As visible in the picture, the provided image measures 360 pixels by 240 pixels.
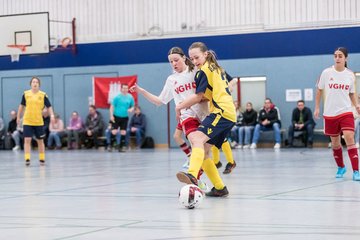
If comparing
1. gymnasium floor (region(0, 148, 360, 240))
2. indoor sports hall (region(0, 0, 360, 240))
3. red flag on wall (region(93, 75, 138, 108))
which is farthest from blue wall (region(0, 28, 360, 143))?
gymnasium floor (region(0, 148, 360, 240))

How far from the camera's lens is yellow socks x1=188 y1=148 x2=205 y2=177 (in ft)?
27.6

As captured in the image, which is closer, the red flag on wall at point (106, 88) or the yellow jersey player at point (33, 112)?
the yellow jersey player at point (33, 112)

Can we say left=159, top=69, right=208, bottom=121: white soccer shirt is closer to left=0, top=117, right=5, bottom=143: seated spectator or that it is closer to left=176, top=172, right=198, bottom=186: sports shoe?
left=176, top=172, right=198, bottom=186: sports shoe

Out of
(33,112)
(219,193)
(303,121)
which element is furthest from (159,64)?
(219,193)

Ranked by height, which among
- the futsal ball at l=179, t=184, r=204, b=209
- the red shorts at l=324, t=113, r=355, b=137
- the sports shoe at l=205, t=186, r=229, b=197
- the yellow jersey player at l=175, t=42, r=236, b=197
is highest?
the yellow jersey player at l=175, t=42, r=236, b=197

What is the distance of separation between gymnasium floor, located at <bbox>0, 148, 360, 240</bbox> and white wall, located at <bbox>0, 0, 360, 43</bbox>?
Answer: 13.6m

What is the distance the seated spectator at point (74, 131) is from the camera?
94.4ft

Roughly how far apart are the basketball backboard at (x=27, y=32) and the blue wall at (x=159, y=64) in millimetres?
2889

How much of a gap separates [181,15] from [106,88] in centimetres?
407

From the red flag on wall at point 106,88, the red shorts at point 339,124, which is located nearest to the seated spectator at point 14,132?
the red flag on wall at point 106,88

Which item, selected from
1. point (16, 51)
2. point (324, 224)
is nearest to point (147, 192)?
point (324, 224)

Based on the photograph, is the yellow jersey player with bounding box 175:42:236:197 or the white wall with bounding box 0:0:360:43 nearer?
the yellow jersey player with bounding box 175:42:236:197

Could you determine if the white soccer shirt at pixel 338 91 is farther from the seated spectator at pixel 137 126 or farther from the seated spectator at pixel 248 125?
the seated spectator at pixel 137 126

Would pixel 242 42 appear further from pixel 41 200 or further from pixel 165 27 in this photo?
pixel 41 200
